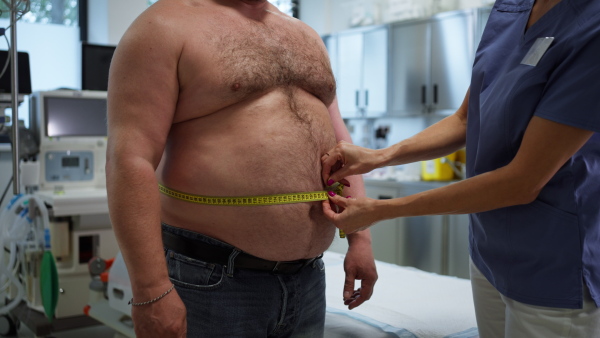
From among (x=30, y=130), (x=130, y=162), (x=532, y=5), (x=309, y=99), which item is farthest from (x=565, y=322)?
(x=30, y=130)

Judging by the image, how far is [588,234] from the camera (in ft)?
3.92

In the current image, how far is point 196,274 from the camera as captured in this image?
4.41 ft

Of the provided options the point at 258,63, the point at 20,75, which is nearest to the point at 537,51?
the point at 258,63

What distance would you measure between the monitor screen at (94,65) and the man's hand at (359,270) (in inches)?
123

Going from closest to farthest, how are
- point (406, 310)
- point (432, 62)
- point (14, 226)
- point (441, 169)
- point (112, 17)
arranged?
point (406, 310) < point (14, 226) < point (441, 169) < point (432, 62) < point (112, 17)

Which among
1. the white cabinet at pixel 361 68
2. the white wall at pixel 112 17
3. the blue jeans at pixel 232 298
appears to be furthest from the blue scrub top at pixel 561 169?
the white wall at pixel 112 17

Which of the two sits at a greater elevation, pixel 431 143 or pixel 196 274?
pixel 431 143

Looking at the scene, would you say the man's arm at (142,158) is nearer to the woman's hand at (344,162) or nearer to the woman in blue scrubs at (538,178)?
the woman's hand at (344,162)

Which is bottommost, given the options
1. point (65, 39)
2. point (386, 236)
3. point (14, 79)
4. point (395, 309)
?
point (386, 236)

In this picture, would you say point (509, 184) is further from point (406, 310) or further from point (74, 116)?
point (74, 116)

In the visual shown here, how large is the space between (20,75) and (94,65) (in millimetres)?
770

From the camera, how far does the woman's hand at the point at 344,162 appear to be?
1533 millimetres

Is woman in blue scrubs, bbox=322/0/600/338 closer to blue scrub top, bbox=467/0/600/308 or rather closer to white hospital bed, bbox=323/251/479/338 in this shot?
blue scrub top, bbox=467/0/600/308

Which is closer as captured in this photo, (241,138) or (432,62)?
A: (241,138)
